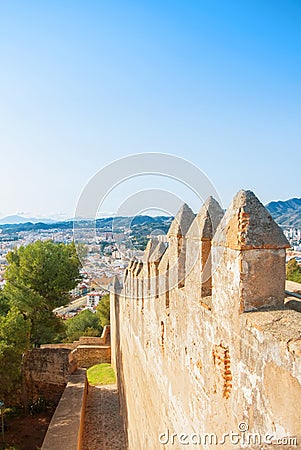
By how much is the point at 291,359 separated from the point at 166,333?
279cm

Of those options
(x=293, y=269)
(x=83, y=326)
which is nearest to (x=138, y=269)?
(x=293, y=269)

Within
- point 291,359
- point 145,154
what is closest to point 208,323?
point 291,359

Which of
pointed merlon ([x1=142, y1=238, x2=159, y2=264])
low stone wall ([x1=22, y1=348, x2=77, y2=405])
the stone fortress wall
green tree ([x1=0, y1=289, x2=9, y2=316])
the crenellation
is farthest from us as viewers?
low stone wall ([x1=22, y1=348, x2=77, y2=405])

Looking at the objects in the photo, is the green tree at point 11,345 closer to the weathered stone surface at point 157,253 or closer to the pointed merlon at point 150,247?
the pointed merlon at point 150,247

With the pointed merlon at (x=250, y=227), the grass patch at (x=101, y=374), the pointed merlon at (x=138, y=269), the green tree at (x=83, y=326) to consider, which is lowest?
the green tree at (x=83, y=326)

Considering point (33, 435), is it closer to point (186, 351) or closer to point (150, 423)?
point (150, 423)

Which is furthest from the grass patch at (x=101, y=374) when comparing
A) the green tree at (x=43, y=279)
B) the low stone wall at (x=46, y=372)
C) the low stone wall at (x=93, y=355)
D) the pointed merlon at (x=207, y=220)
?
the pointed merlon at (x=207, y=220)

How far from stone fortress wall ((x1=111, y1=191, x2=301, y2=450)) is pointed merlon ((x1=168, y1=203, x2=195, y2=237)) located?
11mm

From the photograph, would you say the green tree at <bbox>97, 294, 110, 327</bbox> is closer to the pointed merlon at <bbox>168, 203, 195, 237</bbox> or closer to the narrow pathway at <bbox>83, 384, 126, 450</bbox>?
the narrow pathway at <bbox>83, 384, 126, 450</bbox>

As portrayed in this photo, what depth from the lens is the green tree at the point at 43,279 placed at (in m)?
15.1

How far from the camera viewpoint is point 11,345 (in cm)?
1177

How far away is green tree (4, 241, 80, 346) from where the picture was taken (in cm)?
1512

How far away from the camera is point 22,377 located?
48.1 feet

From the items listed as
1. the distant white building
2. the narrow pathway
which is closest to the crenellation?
the narrow pathway
